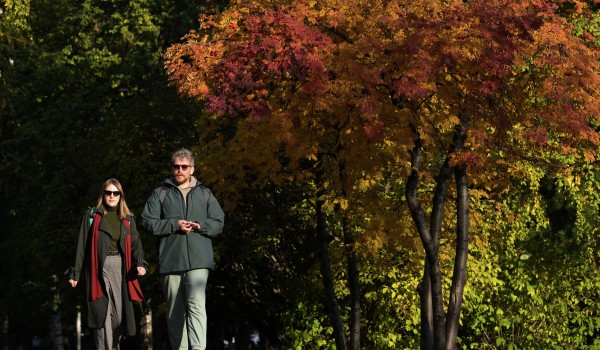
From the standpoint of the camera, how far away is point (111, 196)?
43.6 ft

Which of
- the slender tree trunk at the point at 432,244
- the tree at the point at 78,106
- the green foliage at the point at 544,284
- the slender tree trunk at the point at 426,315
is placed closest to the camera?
the slender tree trunk at the point at 432,244

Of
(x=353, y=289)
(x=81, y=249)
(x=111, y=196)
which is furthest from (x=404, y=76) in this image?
(x=353, y=289)

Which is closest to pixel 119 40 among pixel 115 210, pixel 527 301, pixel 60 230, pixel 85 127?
pixel 85 127

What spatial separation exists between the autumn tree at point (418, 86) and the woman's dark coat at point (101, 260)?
145 inches

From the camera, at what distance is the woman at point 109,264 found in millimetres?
13227

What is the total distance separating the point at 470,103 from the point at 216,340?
119 ft

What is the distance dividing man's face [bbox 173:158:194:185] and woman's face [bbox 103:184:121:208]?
1.19 metres

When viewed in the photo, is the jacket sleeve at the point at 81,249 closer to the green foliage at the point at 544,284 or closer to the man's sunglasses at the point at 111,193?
the man's sunglasses at the point at 111,193

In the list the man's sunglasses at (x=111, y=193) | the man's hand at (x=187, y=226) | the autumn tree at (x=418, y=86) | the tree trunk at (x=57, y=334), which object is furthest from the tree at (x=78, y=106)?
the man's hand at (x=187, y=226)

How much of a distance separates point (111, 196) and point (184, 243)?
1554mm

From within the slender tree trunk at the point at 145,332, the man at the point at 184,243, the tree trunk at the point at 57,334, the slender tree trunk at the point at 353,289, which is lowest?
the man at the point at 184,243

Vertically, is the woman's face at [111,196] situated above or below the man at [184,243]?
above

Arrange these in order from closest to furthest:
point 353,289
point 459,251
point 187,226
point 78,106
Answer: point 187,226, point 459,251, point 353,289, point 78,106

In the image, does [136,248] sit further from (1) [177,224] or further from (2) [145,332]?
(2) [145,332]
